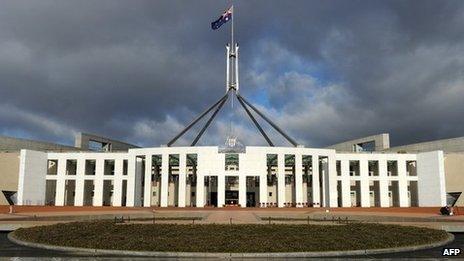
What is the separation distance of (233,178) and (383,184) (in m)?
19.5

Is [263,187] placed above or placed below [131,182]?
below

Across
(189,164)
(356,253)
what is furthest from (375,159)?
(356,253)

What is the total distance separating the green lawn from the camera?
14977 millimetres

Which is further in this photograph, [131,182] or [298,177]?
[131,182]

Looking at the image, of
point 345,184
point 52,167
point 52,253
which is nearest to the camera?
point 52,253

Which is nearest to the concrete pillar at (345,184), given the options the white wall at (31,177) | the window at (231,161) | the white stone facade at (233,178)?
the white stone facade at (233,178)

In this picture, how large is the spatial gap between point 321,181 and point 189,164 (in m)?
17.8

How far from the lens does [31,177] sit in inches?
2154

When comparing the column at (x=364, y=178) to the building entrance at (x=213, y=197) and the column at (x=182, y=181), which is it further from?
the column at (x=182, y=181)

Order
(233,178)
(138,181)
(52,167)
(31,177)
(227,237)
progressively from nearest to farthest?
(227,237) < (31,177) < (138,181) < (233,178) < (52,167)

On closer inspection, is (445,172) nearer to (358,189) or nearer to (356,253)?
(358,189)

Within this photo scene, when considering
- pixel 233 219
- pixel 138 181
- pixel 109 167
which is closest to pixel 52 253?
pixel 233 219

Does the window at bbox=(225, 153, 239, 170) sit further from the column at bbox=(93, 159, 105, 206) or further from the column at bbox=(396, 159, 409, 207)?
the column at bbox=(396, 159, 409, 207)

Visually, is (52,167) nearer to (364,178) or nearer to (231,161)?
(231,161)
